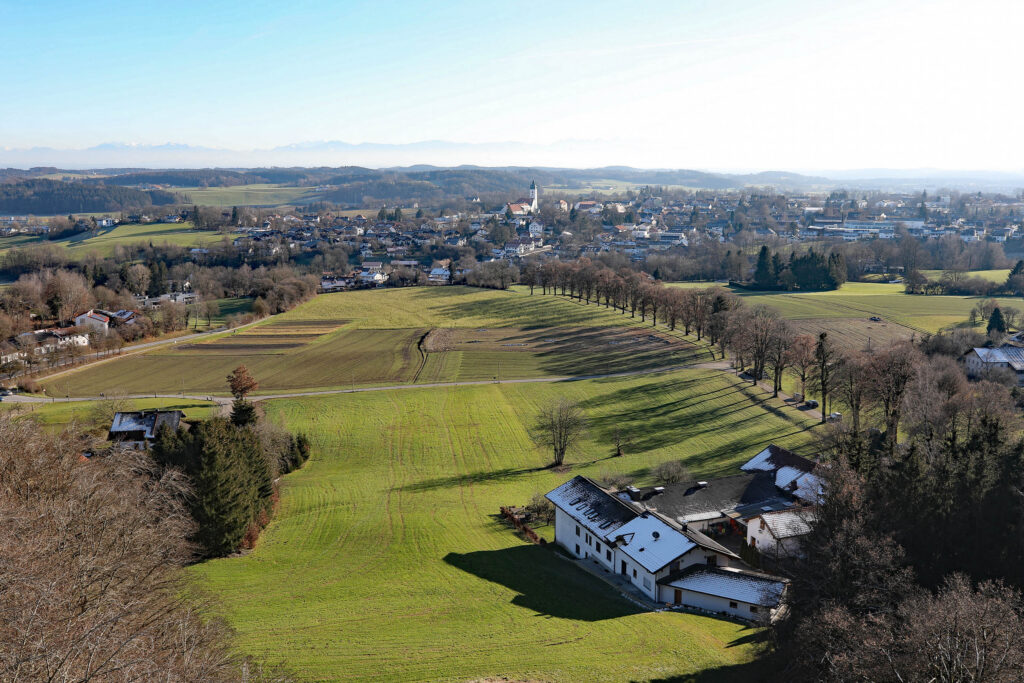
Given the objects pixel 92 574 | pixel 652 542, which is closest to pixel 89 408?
pixel 92 574

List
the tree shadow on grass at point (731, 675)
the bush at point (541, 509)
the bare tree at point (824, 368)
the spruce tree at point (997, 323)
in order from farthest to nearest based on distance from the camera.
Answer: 1. the spruce tree at point (997, 323)
2. the bare tree at point (824, 368)
3. the bush at point (541, 509)
4. the tree shadow on grass at point (731, 675)

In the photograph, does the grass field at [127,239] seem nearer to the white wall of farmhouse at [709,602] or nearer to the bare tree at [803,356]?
the bare tree at [803,356]

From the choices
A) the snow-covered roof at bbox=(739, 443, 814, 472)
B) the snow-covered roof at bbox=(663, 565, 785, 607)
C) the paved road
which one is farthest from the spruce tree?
the snow-covered roof at bbox=(663, 565, 785, 607)

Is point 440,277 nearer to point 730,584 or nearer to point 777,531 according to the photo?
point 777,531

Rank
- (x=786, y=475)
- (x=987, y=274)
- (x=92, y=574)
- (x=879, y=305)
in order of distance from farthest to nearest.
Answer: (x=987, y=274) → (x=879, y=305) → (x=786, y=475) → (x=92, y=574)

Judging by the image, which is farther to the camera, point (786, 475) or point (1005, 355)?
point (1005, 355)

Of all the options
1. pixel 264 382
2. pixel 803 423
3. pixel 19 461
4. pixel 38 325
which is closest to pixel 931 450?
pixel 803 423

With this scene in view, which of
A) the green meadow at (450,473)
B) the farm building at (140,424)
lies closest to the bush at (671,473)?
the green meadow at (450,473)
